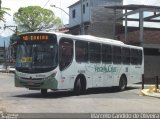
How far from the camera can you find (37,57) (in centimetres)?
2244

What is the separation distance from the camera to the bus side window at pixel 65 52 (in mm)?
22348

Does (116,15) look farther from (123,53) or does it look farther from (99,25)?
(123,53)

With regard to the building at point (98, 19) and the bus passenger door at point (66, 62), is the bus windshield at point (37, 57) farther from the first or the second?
the building at point (98, 19)

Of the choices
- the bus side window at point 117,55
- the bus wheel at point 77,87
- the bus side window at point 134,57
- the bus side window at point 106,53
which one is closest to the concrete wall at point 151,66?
the bus side window at point 134,57

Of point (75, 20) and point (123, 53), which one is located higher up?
point (75, 20)

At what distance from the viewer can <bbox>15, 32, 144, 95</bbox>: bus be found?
22188 mm

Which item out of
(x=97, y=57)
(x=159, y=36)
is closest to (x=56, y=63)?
(x=97, y=57)

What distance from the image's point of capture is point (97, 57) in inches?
1020

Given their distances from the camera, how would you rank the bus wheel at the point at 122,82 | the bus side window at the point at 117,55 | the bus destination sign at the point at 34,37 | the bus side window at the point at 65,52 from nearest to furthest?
the bus side window at the point at 65,52
the bus destination sign at the point at 34,37
the bus side window at the point at 117,55
the bus wheel at the point at 122,82

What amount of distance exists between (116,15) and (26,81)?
107 feet

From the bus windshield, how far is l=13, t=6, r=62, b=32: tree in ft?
260

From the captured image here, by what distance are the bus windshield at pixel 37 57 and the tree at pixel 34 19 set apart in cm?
7931

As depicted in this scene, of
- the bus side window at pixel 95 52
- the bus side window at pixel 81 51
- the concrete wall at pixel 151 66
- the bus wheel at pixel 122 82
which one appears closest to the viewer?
the bus side window at pixel 81 51

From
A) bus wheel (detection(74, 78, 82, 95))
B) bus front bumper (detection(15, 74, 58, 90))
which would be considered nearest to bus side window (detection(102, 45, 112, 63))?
bus wheel (detection(74, 78, 82, 95))
